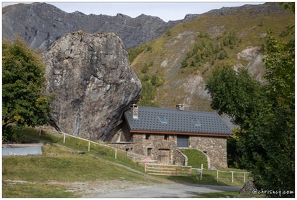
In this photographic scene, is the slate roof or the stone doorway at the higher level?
the slate roof

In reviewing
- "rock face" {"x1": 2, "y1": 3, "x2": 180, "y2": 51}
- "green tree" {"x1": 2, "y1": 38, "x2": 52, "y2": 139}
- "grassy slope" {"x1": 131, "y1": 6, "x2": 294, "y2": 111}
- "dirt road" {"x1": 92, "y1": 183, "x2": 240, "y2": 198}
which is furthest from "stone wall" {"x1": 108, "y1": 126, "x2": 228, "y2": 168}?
"rock face" {"x1": 2, "y1": 3, "x2": 180, "y2": 51}

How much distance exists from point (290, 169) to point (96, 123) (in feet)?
88.0

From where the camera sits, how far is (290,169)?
12.0 m

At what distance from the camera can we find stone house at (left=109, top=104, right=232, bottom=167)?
118 ft

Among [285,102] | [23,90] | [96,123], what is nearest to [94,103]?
[96,123]

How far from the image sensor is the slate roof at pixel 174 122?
120ft

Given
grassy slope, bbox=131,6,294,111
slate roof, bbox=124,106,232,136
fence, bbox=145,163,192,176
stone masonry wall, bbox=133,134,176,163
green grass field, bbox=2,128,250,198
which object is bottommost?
fence, bbox=145,163,192,176

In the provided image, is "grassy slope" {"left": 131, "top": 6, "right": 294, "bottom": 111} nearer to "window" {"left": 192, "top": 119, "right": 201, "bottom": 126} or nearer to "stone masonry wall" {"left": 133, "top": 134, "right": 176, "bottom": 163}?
"window" {"left": 192, "top": 119, "right": 201, "bottom": 126}

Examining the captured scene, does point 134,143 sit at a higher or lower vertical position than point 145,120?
lower

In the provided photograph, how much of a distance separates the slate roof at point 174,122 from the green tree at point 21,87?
444 inches

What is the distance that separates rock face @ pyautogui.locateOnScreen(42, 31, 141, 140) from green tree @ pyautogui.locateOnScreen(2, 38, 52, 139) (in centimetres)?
840

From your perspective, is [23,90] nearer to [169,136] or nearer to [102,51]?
[102,51]

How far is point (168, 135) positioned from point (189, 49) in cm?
8199

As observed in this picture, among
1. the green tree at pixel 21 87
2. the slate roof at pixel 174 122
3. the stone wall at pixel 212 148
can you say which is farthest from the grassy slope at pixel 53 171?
the stone wall at pixel 212 148
